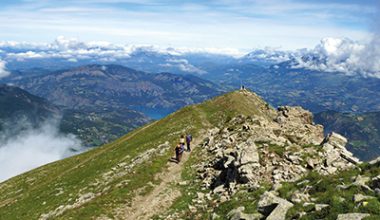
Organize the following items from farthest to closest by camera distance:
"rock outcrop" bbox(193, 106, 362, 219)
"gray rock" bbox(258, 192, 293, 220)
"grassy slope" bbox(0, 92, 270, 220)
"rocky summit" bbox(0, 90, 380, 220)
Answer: "grassy slope" bbox(0, 92, 270, 220) → "rock outcrop" bbox(193, 106, 362, 219) → "rocky summit" bbox(0, 90, 380, 220) → "gray rock" bbox(258, 192, 293, 220)

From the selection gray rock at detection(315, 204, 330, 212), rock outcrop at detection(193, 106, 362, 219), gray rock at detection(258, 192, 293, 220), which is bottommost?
rock outcrop at detection(193, 106, 362, 219)

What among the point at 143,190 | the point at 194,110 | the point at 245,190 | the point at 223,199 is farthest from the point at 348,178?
the point at 194,110

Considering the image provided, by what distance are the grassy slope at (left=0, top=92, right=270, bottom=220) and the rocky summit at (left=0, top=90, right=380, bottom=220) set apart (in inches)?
9.7

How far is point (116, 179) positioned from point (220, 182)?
17.8 metres

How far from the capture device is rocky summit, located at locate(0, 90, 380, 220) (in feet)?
89.8

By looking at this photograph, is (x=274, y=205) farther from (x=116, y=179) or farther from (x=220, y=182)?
(x=116, y=179)

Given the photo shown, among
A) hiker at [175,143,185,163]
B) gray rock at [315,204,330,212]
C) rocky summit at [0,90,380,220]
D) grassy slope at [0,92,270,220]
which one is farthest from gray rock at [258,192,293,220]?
hiker at [175,143,185,163]

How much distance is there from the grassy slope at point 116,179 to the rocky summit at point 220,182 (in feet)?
0.81

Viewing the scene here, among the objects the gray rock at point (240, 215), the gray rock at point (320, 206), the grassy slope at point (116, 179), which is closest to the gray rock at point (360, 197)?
the gray rock at point (320, 206)

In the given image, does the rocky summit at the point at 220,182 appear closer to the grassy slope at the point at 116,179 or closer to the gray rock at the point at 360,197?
the gray rock at the point at 360,197

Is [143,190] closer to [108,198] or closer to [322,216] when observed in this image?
[108,198]

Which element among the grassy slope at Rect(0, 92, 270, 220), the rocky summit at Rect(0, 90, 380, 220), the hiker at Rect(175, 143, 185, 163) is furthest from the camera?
the hiker at Rect(175, 143, 185, 163)

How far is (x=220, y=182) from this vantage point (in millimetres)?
45750

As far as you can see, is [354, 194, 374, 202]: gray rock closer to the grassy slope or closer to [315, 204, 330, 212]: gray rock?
[315, 204, 330, 212]: gray rock
